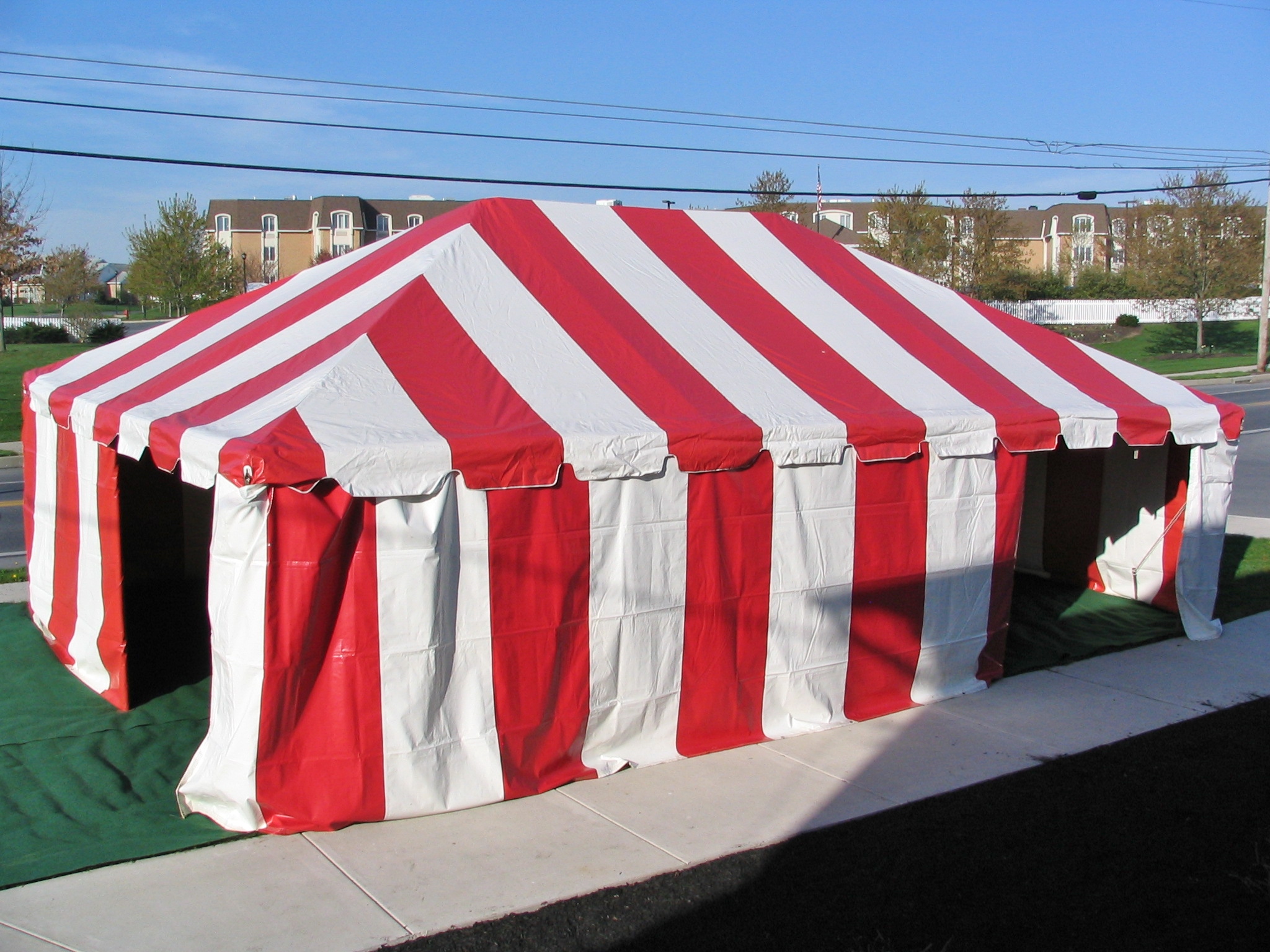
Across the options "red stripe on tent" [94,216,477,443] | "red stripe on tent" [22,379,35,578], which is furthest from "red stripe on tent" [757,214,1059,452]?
"red stripe on tent" [22,379,35,578]

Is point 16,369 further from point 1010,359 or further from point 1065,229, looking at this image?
point 1065,229

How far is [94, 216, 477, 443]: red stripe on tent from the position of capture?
219 inches

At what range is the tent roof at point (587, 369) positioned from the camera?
4.53m

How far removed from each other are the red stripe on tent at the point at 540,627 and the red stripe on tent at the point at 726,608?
2.00 feet

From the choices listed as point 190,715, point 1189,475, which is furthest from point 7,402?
point 1189,475

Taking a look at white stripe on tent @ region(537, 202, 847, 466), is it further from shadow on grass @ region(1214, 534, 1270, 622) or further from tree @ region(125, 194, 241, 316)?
tree @ region(125, 194, 241, 316)

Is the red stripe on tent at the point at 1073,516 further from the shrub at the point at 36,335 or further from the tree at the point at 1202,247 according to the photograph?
the shrub at the point at 36,335

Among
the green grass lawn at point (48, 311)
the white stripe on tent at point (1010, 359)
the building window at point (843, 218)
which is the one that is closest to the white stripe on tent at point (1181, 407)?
the white stripe on tent at point (1010, 359)

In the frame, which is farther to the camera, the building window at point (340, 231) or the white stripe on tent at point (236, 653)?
the building window at point (340, 231)

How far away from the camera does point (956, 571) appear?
6266mm

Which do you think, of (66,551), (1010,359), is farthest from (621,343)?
(66,551)

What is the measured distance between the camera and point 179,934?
145 inches

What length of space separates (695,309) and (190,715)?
12.3ft

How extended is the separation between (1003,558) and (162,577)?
604 centimetres
